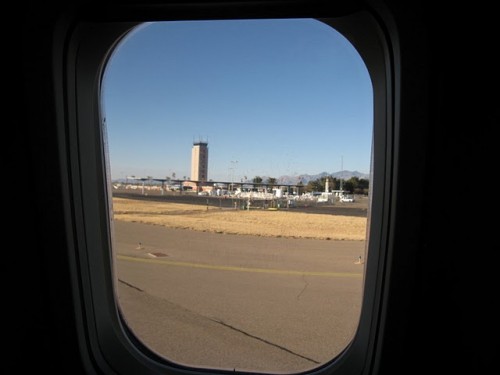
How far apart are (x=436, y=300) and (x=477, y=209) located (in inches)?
15.3

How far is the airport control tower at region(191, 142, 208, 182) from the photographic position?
3645 millimetres

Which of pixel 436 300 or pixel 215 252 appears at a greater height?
pixel 436 300

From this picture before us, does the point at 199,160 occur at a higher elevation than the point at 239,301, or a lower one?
higher

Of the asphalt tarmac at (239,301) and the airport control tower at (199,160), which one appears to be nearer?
the asphalt tarmac at (239,301)

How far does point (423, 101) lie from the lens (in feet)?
5.06

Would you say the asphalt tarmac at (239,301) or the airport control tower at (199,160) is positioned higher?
the airport control tower at (199,160)

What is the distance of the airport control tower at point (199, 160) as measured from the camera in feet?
12.0

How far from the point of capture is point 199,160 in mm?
3713

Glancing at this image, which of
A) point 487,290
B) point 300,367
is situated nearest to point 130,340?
point 300,367

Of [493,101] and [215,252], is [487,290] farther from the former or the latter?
[215,252]

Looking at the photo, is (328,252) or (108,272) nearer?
(108,272)

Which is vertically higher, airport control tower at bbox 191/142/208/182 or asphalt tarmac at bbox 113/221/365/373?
airport control tower at bbox 191/142/208/182

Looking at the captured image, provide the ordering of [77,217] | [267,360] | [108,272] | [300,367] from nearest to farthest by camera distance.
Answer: [77,217] < [108,272] < [300,367] < [267,360]

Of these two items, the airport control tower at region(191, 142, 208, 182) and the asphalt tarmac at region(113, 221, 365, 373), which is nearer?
the asphalt tarmac at region(113, 221, 365, 373)
